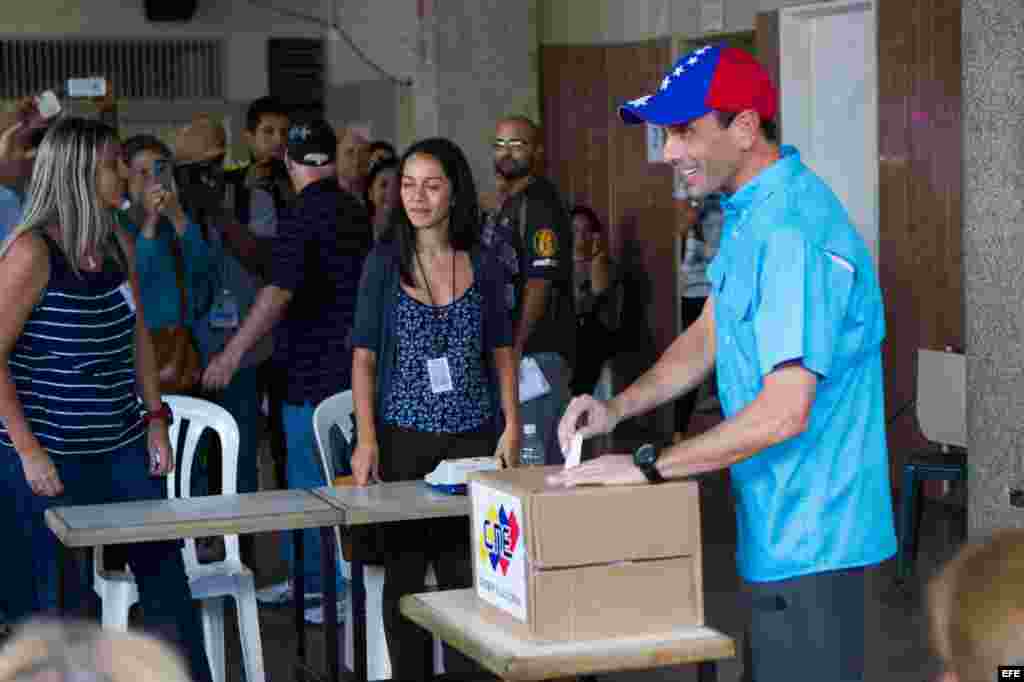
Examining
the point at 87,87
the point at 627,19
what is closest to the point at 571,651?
the point at 87,87

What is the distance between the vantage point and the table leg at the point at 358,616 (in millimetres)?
4430

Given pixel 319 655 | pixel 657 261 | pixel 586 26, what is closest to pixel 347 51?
pixel 586 26

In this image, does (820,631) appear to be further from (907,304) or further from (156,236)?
(907,304)

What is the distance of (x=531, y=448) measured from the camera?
563 cm

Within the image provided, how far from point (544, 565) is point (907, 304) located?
533cm

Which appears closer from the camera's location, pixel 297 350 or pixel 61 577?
pixel 61 577

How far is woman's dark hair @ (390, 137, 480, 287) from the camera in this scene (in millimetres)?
4777

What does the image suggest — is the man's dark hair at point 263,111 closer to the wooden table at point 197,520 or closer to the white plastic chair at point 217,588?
the white plastic chair at point 217,588

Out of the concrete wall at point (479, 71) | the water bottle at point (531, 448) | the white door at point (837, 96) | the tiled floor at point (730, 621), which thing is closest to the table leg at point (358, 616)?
the water bottle at point (531, 448)

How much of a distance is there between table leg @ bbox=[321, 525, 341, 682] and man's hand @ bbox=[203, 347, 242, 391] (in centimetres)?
152

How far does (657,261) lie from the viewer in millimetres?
9984

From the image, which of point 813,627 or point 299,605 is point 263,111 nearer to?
point 299,605

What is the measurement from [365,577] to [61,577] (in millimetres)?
903

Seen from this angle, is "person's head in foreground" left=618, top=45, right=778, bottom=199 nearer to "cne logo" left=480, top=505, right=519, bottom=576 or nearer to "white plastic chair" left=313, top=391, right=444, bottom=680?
"cne logo" left=480, top=505, right=519, bottom=576
